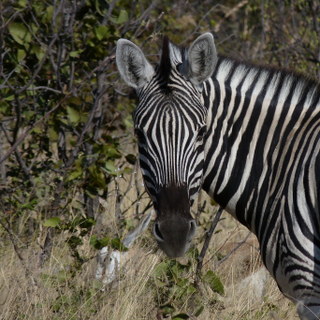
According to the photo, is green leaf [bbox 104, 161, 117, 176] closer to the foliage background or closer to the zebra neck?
the foliage background

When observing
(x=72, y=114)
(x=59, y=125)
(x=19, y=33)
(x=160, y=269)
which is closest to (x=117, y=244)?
(x=160, y=269)

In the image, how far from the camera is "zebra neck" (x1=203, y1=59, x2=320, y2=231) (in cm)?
453

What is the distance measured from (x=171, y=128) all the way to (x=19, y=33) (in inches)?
94.8

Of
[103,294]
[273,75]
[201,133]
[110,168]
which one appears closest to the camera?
[201,133]

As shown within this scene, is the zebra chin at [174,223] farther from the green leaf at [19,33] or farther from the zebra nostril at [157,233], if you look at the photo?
the green leaf at [19,33]

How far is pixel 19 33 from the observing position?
20.5 ft

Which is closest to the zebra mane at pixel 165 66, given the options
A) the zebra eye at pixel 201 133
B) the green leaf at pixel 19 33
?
the zebra eye at pixel 201 133

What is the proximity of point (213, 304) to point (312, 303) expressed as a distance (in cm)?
136

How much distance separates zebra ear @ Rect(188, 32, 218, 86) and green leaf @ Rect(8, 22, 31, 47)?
86.1 inches

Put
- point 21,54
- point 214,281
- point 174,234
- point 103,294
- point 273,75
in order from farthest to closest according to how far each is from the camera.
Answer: point 21,54, point 103,294, point 214,281, point 273,75, point 174,234

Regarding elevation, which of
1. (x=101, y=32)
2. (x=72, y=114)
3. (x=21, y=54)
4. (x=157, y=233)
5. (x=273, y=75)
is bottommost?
(x=72, y=114)

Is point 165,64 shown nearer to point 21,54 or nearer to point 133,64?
point 133,64

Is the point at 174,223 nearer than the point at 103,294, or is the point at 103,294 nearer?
the point at 174,223

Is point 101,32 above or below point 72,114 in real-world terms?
above
